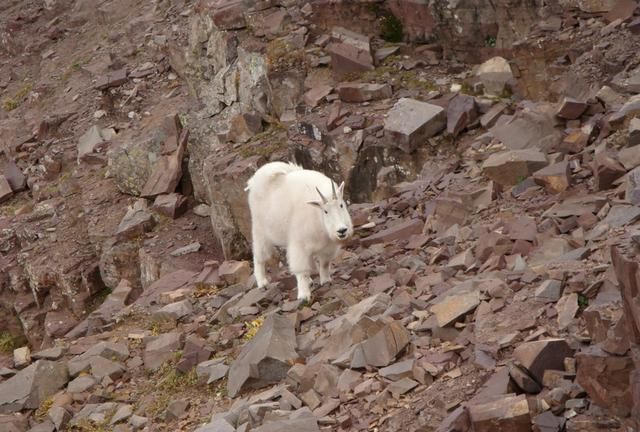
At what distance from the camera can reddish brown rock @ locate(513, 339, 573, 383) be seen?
25.6 ft

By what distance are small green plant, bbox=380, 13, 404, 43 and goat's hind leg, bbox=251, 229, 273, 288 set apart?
643 cm

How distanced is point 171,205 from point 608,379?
591 inches

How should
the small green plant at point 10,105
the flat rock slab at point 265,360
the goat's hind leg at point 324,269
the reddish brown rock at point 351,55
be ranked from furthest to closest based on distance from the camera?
the small green plant at point 10,105, the reddish brown rock at point 351,55, the goat's hind leg at point 324,269, the flat rock slab at point 265,360

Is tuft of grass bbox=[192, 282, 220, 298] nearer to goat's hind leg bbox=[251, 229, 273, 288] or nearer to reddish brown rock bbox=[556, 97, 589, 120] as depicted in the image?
goat's hind leg bbox=[251, 229, 273, 288]

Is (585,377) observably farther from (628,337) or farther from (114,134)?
(114,134)

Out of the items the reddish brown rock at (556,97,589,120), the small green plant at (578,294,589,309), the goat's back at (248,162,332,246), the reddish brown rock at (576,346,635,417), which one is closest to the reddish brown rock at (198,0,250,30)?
the goat's back at (248,162,332,246)

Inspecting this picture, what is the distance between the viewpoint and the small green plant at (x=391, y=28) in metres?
19.2

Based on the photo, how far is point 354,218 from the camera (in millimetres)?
15070

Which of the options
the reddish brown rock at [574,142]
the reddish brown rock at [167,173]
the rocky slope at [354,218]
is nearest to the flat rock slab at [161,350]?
the rocky slope at [354,218]

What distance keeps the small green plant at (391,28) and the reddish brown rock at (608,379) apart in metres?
12.7

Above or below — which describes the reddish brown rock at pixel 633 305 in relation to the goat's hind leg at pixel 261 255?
above

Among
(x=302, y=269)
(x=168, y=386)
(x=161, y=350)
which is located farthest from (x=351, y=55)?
(x=168, y=386)

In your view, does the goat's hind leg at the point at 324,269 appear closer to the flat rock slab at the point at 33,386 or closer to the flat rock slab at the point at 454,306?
the flat rock slab at the point at 454,306

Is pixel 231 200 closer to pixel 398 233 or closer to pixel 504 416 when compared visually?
pixel 398 233
